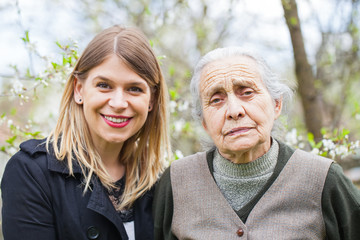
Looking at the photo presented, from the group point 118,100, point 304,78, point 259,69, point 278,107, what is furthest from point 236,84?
point 304,78

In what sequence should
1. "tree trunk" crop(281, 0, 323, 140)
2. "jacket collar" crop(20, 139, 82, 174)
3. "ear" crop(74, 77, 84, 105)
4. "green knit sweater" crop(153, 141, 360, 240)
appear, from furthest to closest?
"tree trunk" crop(281, 0, 323, 140)
"ear" crop(74, 77, 84, 105)
"jacket collar" crop(20, 139, 82, 174)
"green knit sweater" crop(153, 141, 360, 240)

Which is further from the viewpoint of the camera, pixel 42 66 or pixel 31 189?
pixel 42 66

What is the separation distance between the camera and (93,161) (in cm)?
210

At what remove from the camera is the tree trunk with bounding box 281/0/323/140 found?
401cm

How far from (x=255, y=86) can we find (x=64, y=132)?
112 centimetres

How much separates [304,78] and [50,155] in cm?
305

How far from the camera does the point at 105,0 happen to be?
548cm

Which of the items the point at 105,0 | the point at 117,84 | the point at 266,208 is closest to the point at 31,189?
the point at 117,84

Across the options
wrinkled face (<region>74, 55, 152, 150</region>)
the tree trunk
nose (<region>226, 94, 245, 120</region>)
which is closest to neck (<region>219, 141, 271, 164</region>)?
nose (<region>226, 94, 245, 120</region>)

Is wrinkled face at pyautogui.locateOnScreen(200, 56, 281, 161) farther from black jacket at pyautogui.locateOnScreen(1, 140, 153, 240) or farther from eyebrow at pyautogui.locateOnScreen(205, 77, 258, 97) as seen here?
black jacket at pyautogui.locateOnScreen(1, 140, 153, 240)

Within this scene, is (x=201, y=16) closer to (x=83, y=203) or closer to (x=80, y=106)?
(x=80, y=106)

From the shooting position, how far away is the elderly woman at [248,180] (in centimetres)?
181

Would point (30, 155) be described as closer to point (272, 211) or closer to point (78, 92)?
point (78, 92)

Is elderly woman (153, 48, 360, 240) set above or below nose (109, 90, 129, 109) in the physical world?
below
